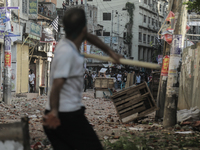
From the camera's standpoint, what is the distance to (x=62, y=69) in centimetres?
270

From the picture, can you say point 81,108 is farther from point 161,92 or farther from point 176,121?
point 161,92

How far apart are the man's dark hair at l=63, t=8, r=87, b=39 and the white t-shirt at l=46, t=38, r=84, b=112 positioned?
82 millimetres

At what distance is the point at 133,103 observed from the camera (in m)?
9.40

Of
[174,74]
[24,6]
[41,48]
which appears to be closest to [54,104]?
[174,74]

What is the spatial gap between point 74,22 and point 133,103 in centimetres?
679

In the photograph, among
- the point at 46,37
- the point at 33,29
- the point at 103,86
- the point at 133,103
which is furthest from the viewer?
the point at 46,37

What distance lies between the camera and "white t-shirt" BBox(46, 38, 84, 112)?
2.71m

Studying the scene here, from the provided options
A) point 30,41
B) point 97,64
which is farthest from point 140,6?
point 30,41

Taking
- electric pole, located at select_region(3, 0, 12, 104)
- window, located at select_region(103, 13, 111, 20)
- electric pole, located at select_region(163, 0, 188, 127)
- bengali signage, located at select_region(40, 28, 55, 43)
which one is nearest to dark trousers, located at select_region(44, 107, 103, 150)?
electric pole, located at select_region(163, 0, 188, 127)

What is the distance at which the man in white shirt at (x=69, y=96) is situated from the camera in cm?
271

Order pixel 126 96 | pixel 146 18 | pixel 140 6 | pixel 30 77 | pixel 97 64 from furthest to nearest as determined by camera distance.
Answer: pixel 146 18 < pixel 140 6 < pixel 97 64 < pixel 30 77 < pixel 126 96

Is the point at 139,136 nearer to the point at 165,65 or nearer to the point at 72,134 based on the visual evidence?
the point at 165,65

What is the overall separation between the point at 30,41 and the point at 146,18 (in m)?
47.6

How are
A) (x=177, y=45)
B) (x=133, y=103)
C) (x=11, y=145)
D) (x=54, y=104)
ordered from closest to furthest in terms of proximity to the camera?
(x=54, y=104)
(x=11, y=145)
(x=177, y=45)
(x=133, y=103)
